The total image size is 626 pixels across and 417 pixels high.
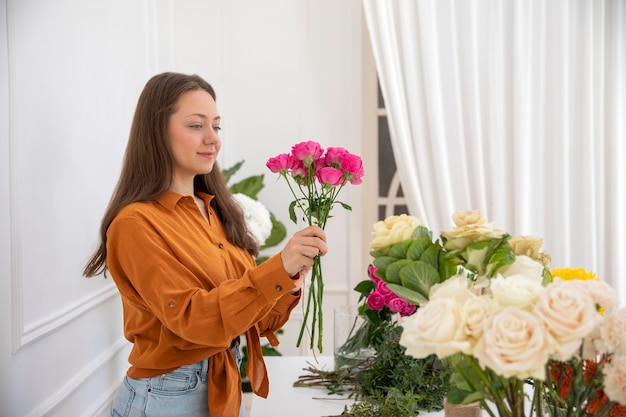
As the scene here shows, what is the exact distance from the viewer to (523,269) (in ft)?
2.84

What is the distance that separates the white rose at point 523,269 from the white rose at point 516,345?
165 millimetres

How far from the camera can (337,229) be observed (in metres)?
3.66

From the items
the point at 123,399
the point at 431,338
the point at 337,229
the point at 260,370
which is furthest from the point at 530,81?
the point at 431,338

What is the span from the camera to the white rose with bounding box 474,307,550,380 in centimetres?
67

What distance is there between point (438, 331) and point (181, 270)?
93 cm

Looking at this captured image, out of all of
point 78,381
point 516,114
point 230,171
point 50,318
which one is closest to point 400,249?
point 50,318

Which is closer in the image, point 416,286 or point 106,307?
point 416,286

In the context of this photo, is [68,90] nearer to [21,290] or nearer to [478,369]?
[21,290]

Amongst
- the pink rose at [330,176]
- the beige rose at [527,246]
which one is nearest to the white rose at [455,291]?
the beige rose at [527,246]

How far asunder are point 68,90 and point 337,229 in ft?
6.48

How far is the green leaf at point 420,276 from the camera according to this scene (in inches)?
34.2

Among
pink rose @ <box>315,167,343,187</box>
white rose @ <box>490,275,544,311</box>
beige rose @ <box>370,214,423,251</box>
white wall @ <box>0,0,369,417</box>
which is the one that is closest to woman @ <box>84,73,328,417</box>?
pink rose @ <box>315,167,343,187</box>

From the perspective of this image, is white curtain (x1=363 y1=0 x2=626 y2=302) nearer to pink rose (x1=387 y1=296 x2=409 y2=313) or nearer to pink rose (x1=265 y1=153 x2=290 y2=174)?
pink rose (x1=387 y1=296 x2=409 y2=313)

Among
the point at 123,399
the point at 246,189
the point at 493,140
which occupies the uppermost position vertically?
the point at 493,140
